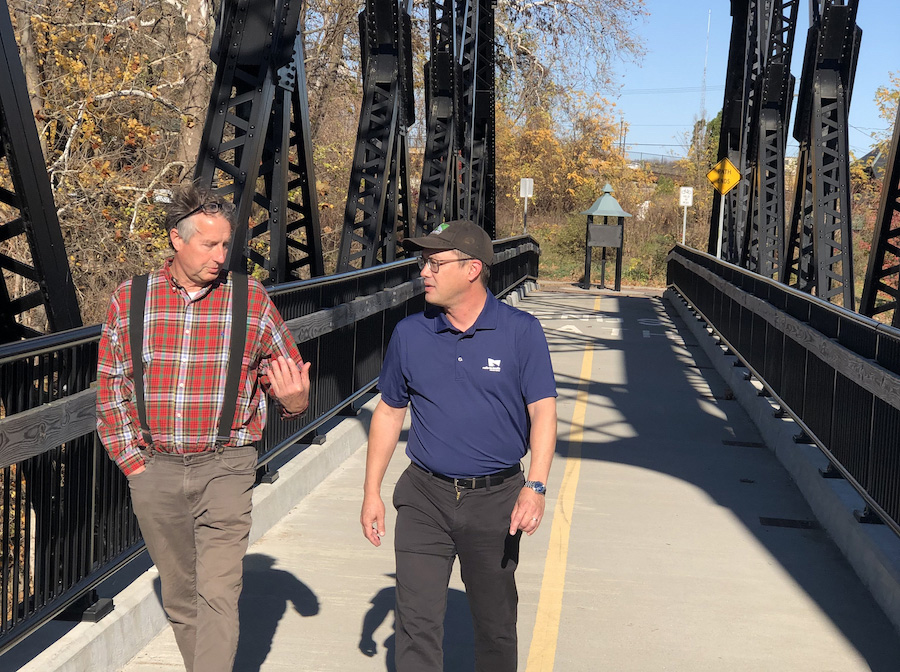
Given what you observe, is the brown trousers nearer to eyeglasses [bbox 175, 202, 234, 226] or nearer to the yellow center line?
eyeglasses [bbox 175, 202, 234, 226]

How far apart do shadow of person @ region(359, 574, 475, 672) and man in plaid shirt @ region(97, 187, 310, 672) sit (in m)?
1.31

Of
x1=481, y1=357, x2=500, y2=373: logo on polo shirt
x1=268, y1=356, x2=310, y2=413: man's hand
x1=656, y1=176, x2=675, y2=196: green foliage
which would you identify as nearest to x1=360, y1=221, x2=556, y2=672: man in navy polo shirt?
x1=481, y1=357, x2=500, y2=373: logo on polo shirt

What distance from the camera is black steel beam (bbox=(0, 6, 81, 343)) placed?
5.09 m

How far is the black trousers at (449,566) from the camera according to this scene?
13.3ft

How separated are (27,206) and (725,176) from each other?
19436 mm

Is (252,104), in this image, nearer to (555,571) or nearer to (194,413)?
(555,571)

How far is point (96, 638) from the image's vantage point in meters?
4.69

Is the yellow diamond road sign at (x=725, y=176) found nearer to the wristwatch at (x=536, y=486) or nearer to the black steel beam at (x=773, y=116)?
the black steel beam at (x=773, y=116)

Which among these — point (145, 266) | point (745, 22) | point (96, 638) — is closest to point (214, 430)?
point (96, 638)

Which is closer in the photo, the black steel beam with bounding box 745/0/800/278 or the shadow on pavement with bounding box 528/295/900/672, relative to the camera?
the shadow on pavement with bounding box 528/295/900/672

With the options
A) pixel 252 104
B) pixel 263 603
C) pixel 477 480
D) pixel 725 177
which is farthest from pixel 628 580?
pixel 725 177

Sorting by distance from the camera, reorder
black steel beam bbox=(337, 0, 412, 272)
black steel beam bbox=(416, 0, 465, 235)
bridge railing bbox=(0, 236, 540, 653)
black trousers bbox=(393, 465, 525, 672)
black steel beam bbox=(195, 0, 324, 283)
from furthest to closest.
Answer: black steel beam bbox=(416, 0, 465, 235) → black steel beam bbox=(337, 0, 412, 272) → black steel beam bbox=(195, 0, 324, 283) → bridge railing bbox=(0, 236, 540, 653) → black trousers bbox=(393, 465, 525, 672)

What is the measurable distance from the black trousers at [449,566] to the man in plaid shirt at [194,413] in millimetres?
612

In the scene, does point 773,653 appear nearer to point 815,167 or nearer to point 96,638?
point 96,638
